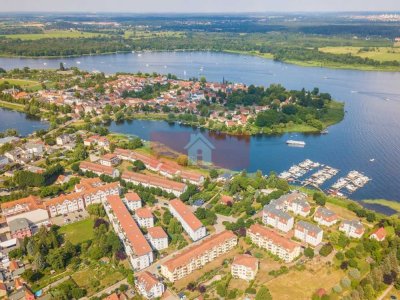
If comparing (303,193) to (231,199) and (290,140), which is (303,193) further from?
(290,140)

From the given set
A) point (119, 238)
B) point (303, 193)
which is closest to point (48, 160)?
point (119, 238)

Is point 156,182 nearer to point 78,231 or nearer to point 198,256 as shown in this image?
point 78,231

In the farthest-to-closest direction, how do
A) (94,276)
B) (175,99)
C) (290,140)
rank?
(175,99), (290,140), (94,276)

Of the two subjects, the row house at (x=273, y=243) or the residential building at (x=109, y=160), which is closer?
the row house at (x=273, y=243)

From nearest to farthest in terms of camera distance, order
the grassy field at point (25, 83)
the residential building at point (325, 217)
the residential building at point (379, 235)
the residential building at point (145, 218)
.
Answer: the residential building at point (379, 235)
the residential building at point (145, 218)
the residential building at point (325, 217)
the grassy field at point (25, 83)

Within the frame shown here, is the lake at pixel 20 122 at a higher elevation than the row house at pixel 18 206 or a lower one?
lower

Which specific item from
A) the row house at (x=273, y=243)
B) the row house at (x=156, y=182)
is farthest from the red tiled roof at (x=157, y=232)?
the row house at (x=156, y=182)

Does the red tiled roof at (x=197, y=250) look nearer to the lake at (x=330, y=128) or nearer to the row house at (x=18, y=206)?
the row house at (x=18, y=206)
